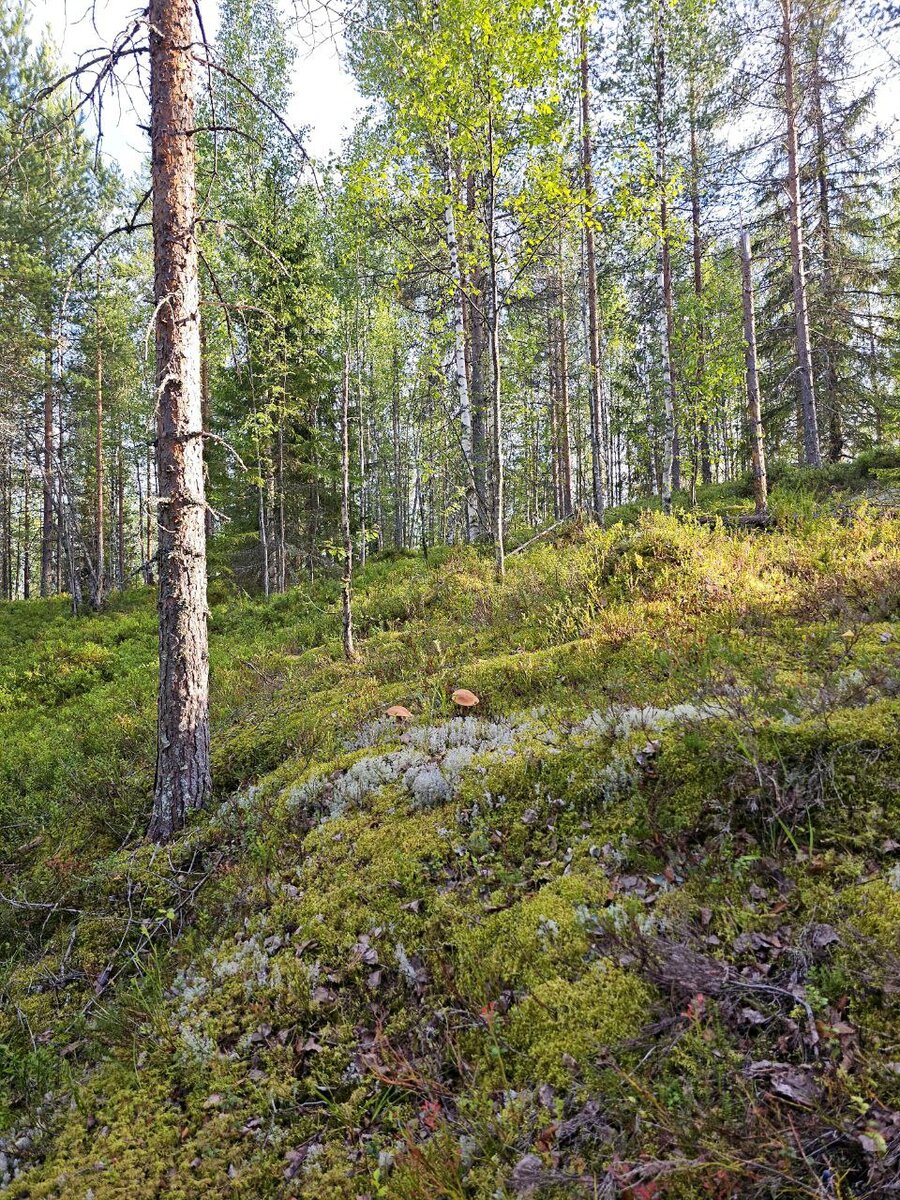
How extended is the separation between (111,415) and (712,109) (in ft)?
81.3

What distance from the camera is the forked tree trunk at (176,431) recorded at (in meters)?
5.45

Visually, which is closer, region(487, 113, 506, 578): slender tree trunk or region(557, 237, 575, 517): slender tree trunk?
region(487, 113, 506, 578): slender tree trunk

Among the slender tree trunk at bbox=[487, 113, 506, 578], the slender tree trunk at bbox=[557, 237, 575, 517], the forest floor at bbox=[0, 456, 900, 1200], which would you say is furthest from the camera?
the slender tree trunk at bbox=[557, 237, 575, 517]

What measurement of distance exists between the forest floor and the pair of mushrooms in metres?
0.13

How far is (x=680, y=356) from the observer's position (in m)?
16.4

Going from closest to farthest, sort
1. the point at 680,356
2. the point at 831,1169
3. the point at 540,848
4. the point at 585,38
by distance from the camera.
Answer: the point at 831,1169
the point at 540,848
the point at 585,38
the point at 680,356

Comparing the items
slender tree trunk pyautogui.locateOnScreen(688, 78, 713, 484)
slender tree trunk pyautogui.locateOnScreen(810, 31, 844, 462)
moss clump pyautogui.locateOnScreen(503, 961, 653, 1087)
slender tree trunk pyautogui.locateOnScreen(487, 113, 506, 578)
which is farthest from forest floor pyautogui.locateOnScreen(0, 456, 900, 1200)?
slender tree trunk pyautogui.locateOnScreen(810, 31, 844, 462)

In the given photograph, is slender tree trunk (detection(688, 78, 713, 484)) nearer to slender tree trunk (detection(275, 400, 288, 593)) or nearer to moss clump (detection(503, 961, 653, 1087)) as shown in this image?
slender tree trunk (detection(275, 400, 288, 593))

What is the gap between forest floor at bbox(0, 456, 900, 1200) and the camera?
233 centimetres

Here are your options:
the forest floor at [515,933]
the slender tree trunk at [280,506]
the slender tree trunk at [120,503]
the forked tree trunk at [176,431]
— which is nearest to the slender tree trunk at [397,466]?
the slender tree trunk at [280,506]

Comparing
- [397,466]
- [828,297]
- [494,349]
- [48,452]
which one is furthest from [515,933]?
[397,466]

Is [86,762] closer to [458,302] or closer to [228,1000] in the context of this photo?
[228,1000]

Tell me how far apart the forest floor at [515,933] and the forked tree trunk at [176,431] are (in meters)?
0.62

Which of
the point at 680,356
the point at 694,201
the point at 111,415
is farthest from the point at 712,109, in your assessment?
the point at 111,415
